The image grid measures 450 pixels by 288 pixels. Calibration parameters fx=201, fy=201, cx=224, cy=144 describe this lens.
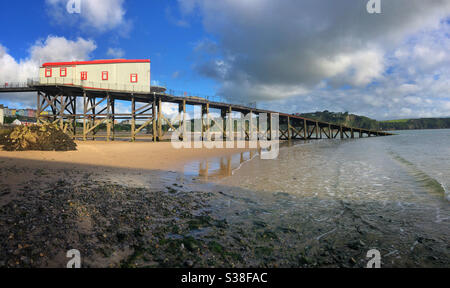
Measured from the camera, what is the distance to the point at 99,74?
24.8 m

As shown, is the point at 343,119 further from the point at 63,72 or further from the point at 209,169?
the point at 209,169

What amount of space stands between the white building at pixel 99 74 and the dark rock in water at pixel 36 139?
14924mm

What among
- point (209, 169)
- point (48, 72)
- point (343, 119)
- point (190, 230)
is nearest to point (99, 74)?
point (48, 72)

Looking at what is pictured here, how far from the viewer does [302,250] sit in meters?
2.88

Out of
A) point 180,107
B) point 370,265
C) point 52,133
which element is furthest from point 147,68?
point 370,265

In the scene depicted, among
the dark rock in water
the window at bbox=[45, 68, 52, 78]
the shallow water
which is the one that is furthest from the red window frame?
the shallow water

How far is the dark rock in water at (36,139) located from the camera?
9953mm

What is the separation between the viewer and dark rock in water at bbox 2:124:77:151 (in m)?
9.95

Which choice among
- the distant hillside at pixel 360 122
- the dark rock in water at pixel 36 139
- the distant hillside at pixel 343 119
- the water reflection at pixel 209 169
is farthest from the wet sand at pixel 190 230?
the distant hillside at pixel 343 119

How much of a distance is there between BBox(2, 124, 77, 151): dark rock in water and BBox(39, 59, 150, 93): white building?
14.9 meters

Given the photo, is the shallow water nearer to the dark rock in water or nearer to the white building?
the dark rock in water
